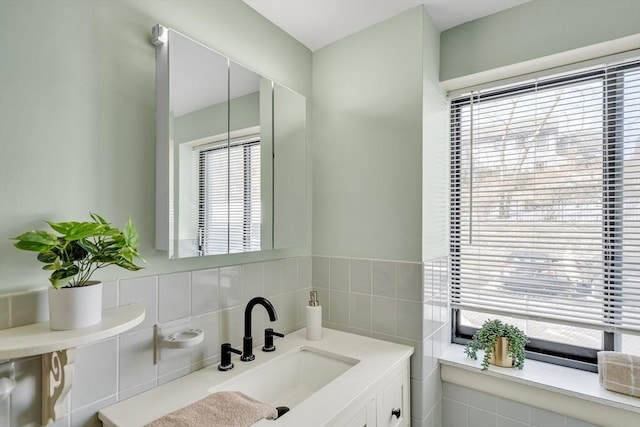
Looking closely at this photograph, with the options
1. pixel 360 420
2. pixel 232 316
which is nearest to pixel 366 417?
pixel 360 420

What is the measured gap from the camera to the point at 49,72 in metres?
0.91

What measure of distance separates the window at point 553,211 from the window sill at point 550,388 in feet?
0.51

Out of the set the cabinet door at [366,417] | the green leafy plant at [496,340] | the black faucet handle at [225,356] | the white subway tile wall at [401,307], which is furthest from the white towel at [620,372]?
the black faucet handle at [225,356]

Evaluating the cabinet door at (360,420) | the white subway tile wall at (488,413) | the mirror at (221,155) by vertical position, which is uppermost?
the mirror at (221,155)

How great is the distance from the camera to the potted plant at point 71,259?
79cm

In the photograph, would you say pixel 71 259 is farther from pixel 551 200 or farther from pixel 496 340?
pixel 551 200

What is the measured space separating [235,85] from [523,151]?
138 centimetres

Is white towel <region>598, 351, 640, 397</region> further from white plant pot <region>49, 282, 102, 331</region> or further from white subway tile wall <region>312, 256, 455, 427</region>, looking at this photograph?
white plant pot <region>49, 282, 102, 331</region>

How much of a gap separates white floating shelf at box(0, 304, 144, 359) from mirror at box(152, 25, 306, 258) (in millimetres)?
292

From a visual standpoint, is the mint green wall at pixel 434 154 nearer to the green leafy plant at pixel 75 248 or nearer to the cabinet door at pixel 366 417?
the cabinet door at pixel 366 417

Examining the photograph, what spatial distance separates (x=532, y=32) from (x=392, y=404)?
1.72 meters

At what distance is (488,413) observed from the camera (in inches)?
62.1

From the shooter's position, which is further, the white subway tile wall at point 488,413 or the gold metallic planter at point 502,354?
the gold metallic planter at point 502,354

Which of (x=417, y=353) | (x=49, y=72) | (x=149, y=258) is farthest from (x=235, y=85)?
(x=417, y=353)
